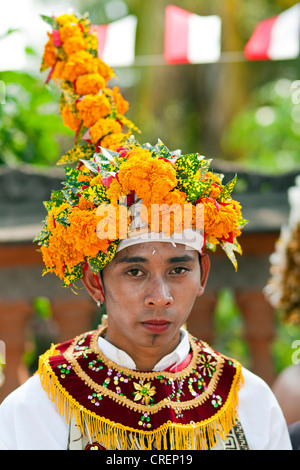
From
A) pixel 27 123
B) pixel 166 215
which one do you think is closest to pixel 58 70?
pixel 166 215

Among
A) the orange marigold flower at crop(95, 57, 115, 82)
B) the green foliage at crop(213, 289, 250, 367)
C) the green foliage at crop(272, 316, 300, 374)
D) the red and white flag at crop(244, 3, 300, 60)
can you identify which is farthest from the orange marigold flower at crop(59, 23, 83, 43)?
the green foliage at crop(272, 316, 300, 374)

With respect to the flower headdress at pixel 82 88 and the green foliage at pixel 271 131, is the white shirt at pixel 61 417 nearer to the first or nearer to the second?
the flower headdress at pixel 82 88

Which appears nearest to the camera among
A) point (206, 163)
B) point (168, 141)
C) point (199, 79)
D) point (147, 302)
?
point (147, 302)

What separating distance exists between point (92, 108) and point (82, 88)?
0.10m

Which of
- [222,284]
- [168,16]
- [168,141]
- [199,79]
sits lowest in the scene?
[222,284]

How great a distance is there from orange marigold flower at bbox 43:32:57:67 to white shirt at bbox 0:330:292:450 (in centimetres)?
130

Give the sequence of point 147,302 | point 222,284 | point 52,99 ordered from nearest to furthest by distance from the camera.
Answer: point 147,302 → point 222,284 → point 52,99

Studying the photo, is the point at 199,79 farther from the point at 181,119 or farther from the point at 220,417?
the point at 220,417

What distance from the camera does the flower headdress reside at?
2596 mm

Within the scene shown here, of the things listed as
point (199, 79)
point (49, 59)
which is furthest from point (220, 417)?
point (199, 79)

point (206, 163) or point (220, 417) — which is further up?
point (206, 163)

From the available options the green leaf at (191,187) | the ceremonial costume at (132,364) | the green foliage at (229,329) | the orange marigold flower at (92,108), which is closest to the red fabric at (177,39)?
the green foliage at (229,329)

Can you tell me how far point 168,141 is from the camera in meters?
12.7

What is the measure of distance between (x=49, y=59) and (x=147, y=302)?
1.33 meters
